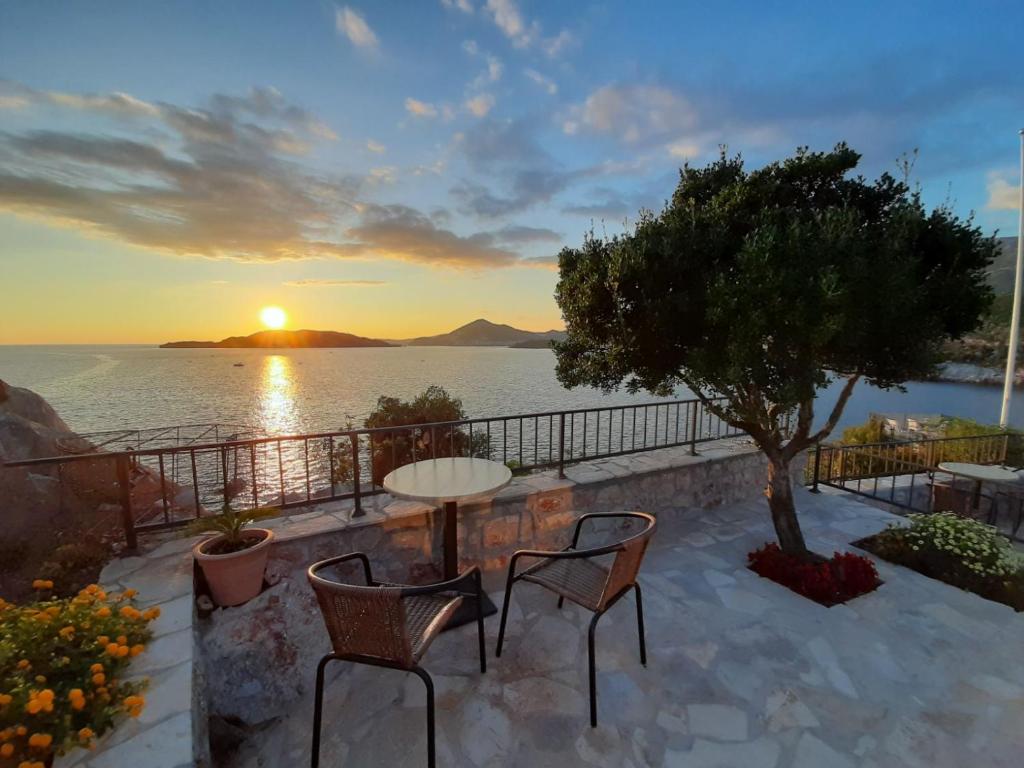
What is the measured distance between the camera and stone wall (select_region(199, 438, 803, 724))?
96.8 inches

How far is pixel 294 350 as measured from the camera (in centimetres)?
17200

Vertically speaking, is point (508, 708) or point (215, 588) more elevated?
A: point (215, 588)

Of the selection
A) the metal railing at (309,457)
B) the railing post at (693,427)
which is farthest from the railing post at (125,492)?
the railing post at (693,427)

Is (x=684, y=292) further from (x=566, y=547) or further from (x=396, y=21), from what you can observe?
(x=396, y=21)

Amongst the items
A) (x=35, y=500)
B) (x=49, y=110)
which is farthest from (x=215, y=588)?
(x=49, y=110)

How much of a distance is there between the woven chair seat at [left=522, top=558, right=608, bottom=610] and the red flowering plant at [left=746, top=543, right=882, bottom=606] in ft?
6.53

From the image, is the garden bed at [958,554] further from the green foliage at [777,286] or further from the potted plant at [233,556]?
the potted plant at [233,556]

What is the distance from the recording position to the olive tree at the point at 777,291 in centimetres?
282

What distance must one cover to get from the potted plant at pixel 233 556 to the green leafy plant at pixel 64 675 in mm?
389

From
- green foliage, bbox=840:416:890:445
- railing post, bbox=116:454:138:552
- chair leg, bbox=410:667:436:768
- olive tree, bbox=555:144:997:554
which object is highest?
olive tree, bbox=555:144:997:554

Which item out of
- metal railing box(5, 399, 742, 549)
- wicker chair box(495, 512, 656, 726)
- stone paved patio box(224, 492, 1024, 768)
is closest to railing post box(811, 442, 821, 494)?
metal railing box(5, 399, 742, 549)

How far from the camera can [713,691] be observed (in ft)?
7.94

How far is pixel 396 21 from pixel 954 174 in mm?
5668

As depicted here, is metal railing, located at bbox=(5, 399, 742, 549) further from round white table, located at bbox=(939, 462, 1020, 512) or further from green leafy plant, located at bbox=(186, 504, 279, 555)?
round white table, located at bbox=(939, 462, 1020, 512)
